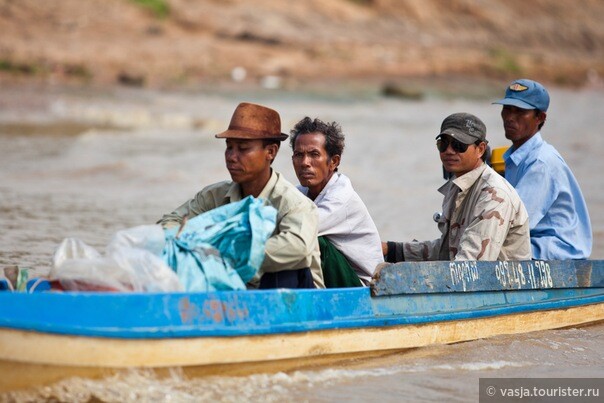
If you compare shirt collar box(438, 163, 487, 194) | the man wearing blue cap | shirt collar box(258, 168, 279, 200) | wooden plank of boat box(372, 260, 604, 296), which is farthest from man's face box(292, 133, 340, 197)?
the man wearing blue cap

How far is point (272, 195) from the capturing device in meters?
5.57

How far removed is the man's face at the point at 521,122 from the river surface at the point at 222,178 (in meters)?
1.38

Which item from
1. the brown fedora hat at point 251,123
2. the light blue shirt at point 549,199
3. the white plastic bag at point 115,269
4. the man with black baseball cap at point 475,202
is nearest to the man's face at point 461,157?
the man with black baseball cap at point 475,202

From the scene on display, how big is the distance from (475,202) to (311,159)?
1072 millimetres

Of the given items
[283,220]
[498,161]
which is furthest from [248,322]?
[498,161]

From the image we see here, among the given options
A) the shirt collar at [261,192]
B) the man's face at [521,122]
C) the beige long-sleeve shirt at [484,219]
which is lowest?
the beige long-sleeve shirt at [484,219]

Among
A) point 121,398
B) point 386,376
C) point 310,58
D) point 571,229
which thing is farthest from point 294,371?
point 310,58

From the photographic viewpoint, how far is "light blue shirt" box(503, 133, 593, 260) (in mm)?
6898

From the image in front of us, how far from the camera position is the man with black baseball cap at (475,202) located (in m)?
6.20

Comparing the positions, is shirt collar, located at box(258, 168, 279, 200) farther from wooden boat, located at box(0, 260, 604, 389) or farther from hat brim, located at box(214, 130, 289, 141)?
wooden boat, located at box(0, 260, 604, 389)

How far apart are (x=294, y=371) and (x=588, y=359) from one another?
2.19 meters

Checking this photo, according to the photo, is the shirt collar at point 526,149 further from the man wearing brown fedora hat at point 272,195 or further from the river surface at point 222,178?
the man wearing brown fedora hat at point 272,195

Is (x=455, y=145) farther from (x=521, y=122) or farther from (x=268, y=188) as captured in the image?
(x=268, y=188)

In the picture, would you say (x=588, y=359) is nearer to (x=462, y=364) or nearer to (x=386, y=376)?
(x=462, y=364)
